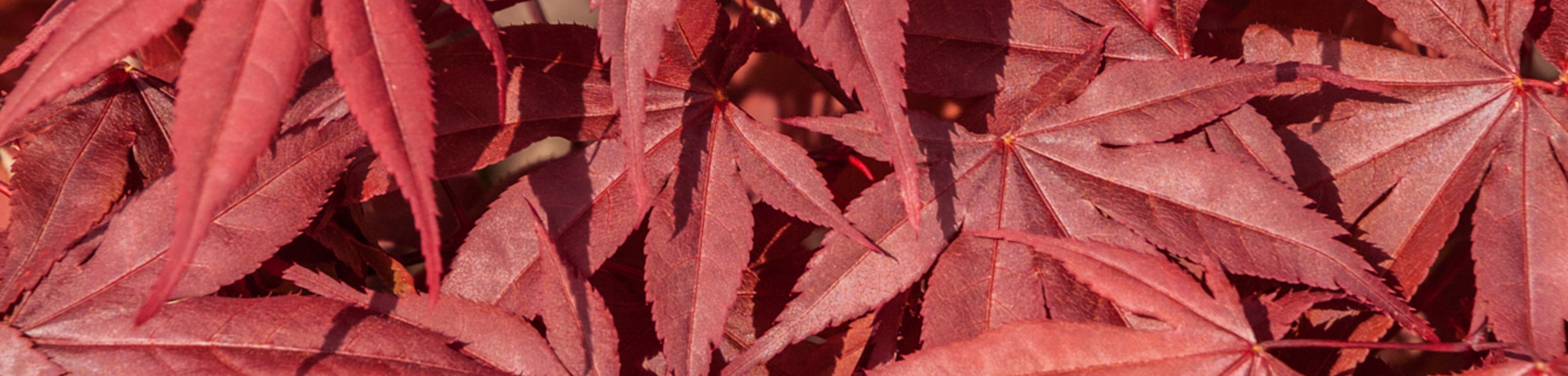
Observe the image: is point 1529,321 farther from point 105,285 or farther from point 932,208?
point 105,285

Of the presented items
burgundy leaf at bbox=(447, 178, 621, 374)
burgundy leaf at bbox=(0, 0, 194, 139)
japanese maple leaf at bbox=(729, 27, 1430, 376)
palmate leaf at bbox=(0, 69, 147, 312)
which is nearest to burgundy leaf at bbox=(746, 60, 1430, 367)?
japanese maple leaf at bbox=(729, 27, 1430, 376)

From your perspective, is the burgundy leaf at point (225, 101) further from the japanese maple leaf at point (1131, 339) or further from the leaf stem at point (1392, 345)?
the leaf stem at point (1392, 345)

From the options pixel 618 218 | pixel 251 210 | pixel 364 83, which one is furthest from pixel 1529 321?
pixel 251 210

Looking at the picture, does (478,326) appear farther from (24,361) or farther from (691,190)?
(24,361)

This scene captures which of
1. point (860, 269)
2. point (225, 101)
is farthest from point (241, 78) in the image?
point (860, 269)

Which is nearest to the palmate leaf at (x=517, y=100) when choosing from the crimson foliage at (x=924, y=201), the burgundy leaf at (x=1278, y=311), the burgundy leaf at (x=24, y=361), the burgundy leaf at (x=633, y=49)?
the crimson foliage at (x=924, y=201)

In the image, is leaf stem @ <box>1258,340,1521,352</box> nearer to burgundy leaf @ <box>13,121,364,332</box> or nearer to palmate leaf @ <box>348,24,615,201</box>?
palmate leaf @ <box>348,24,615,201</box>
